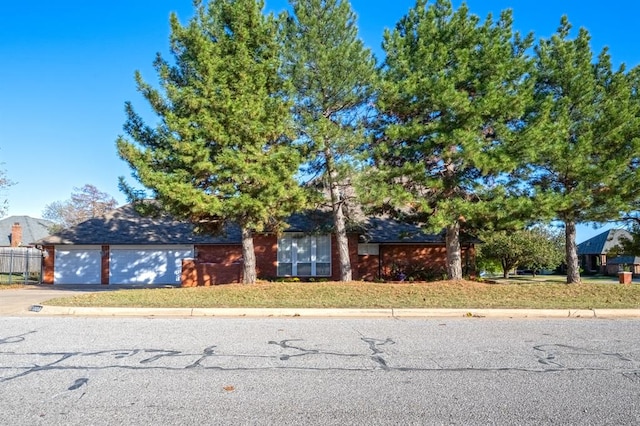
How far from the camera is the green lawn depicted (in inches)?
540

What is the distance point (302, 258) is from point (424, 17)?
1263 centimetres

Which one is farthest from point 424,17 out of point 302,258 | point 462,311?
point 302,258

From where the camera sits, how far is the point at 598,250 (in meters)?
56.2

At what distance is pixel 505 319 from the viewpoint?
479 inches

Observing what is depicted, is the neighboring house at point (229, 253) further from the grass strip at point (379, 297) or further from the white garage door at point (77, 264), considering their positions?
the grass strip at point (379, 297)

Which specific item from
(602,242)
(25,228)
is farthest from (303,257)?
(602,242)

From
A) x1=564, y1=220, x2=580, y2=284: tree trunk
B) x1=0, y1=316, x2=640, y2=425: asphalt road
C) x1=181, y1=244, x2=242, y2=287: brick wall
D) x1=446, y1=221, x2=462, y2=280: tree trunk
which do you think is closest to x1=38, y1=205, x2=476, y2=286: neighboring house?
x1=181, y1=244, x2=242, y2=287: brick wall

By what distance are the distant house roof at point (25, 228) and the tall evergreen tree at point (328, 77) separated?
39496 mm

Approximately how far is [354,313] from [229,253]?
44.6ft

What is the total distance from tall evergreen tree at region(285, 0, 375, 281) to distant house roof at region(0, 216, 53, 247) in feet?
130

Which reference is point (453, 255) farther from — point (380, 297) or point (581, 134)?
point (581, 134)

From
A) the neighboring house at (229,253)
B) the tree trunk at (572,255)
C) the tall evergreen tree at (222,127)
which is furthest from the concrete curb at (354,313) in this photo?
the neighboring house at (229,253)

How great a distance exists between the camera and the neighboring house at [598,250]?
55.7m

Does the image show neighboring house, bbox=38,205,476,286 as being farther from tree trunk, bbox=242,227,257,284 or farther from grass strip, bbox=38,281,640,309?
grass strip, bbox=38,281,640,309
